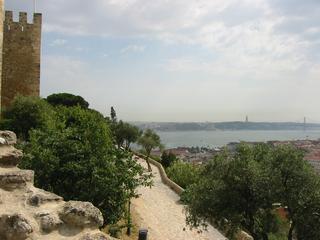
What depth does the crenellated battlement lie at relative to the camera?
3347 centimetres

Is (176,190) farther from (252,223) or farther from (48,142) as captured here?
(48,142)

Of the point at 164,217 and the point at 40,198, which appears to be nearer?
the point at 40,198

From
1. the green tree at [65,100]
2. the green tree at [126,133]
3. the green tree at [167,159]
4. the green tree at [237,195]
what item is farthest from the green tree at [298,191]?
the green tree at [126,133]

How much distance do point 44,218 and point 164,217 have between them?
711 inches

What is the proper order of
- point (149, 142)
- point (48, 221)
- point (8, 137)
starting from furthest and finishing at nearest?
point (149, 142)
point (8, 137)
point (48, 221)

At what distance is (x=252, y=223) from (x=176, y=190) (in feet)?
53.6

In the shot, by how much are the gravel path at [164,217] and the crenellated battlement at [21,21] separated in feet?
49.3

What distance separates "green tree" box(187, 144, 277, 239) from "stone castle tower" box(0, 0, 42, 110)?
22.5m

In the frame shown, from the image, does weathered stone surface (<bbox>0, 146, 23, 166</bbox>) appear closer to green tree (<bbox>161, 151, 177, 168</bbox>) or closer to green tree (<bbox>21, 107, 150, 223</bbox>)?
green tree (<bbox>21, 107, 150, 223</bbox>)

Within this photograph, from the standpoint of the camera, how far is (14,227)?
5.13 m

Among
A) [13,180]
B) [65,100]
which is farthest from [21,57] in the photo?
[13,180]

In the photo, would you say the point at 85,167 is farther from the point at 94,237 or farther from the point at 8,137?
the point at 94,237

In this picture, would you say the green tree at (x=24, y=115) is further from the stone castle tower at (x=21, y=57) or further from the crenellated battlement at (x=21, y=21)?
the crenellated battlement at (x=21, y=21)

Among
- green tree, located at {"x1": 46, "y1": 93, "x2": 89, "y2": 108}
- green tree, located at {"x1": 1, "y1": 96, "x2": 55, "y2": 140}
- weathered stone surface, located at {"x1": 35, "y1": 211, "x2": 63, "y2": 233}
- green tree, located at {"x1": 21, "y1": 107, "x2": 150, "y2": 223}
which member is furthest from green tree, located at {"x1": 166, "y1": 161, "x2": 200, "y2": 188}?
weathered stone surface, located at {"x1": 35, "y1": 211, "x2": 63, "y2": 233}
